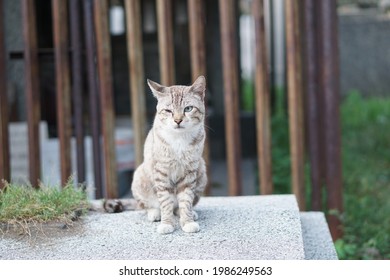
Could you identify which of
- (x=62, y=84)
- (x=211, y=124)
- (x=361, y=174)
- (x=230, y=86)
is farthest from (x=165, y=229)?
(x=211, y=124)

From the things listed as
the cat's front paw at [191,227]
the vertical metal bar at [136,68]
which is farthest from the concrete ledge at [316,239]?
the vertical metal bar at [136,68]

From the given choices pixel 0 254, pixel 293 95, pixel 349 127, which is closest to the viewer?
pixel 0 254

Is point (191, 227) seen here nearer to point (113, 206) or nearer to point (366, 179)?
point (113, 206)

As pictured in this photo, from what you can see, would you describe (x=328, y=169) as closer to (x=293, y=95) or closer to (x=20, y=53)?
(x=293, y=95)

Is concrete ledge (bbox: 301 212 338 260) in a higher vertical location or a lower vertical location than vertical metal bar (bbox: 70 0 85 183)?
lower

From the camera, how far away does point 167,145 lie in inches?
120

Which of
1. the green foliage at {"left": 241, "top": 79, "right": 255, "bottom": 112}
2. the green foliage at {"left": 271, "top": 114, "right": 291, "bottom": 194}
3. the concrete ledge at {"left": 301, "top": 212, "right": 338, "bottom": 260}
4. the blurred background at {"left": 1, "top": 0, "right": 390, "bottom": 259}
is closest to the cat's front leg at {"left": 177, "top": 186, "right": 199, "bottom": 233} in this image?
the concrete ledge at {"left": 301, "top": 212, "right": 338, "bottom": 260}

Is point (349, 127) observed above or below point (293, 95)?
below

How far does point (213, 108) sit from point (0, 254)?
5.19 metres

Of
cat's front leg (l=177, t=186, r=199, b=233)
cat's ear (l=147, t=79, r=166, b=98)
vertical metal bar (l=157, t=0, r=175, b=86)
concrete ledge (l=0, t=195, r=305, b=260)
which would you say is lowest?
concrete ledge (l=0, t=195, r=305, b=260)

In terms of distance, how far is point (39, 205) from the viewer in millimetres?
3213

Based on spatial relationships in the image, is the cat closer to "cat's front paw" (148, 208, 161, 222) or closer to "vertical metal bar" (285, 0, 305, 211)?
"cat's front paw" (148, 208, 161, 222)

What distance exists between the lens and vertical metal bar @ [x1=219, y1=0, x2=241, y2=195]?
4355mm
